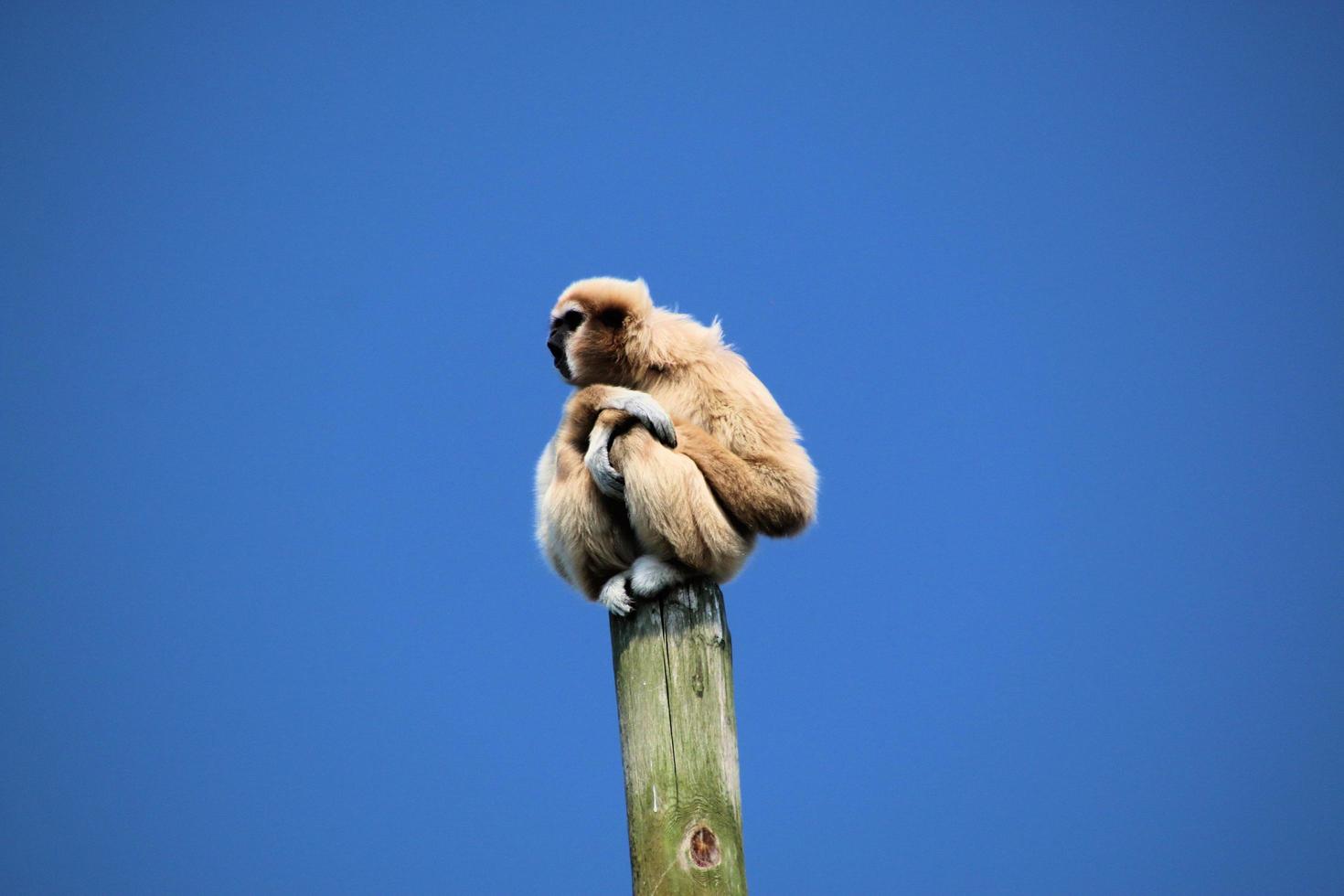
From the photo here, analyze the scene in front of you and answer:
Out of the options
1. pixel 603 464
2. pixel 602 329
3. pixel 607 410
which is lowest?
pixel 603 464

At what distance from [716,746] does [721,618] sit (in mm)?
569

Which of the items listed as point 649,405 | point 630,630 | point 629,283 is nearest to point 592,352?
point 629,283

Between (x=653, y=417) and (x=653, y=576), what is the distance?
2.46ft

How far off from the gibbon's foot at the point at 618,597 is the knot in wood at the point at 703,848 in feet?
3.30

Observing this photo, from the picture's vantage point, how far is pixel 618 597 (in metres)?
5.04

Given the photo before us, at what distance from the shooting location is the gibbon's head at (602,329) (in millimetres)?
6084

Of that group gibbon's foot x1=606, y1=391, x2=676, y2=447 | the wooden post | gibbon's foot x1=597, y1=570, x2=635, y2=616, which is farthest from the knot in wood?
gibbon's foot x1=606, y1=391, x2=676, y2=447

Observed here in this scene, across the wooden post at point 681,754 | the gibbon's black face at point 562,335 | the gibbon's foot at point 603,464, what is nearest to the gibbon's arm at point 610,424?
the gibbon's foot at point 603,464

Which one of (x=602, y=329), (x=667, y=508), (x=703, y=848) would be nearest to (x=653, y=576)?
Answer: (x=667, y=508)

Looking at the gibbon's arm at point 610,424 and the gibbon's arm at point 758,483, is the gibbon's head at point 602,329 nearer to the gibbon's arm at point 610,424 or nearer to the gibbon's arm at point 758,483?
the gibbon's arm at point 610,424

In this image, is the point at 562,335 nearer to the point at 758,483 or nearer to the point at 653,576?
the point at 758,483

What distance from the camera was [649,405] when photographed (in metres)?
5.42

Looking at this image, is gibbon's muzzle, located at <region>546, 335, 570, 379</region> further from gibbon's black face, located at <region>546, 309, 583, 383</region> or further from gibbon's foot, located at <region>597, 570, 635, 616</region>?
gibbon's foot, located at <region>597, 570, 635, 616</region>

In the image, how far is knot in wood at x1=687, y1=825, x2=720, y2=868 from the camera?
441 centimetres
